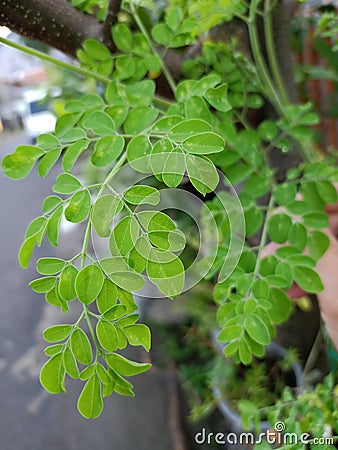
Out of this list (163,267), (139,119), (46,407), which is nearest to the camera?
(163,267)

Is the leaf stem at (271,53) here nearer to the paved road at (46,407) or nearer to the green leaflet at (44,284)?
the green leaflet at (44,284)

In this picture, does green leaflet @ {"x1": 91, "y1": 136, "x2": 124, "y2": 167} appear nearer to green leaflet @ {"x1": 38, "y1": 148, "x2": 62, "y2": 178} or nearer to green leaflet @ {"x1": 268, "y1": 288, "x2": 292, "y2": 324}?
green leaflet @ {"x1": 38, "y1": 148, "x2": 62, "y2": 178}

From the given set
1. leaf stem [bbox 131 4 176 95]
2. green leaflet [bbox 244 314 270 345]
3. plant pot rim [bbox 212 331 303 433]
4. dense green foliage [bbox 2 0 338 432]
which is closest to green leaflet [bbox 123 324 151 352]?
dense green foliage [bbox 2 0 338 432]

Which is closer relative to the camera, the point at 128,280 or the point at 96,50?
the point at 128,280

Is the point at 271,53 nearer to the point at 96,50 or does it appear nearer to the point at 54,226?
the point at 96,50

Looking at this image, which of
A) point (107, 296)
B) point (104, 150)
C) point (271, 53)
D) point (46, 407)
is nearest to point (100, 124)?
point (104, 150)

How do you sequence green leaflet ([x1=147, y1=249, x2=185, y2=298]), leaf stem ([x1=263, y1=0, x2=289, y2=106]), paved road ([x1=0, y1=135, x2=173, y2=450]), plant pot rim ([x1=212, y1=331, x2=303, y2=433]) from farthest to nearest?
paved road ([x1=0, y1=135, x2=173, y2=450]) < plant pot rim ([x1=212, y1=331, x2=303, y2=433]) < leaf stem ([x1=263, y1=0, x2=289, y2=106]) < green leaflet ([x1=147, y1=249, x2=185, y2=298])
